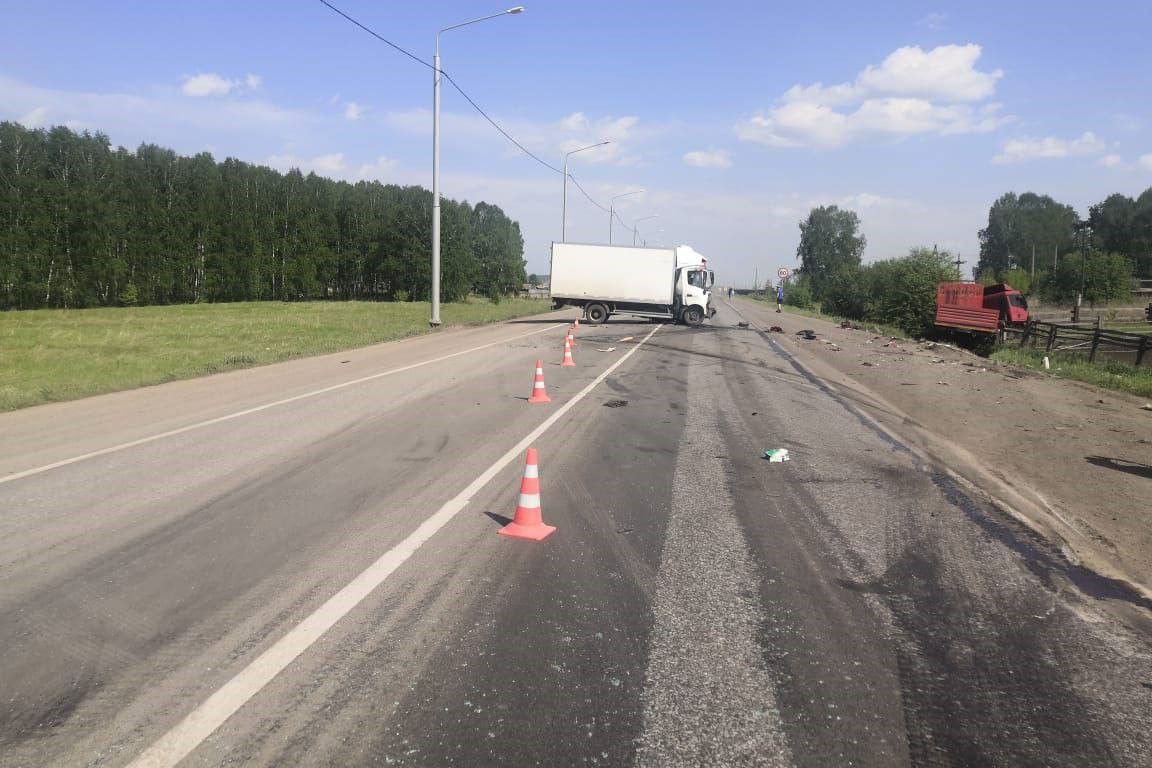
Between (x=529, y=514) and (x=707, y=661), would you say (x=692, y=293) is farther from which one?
(x=707, y=661)

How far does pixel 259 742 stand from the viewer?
8.94ft

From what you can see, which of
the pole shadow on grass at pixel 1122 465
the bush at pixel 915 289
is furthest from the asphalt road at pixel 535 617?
the bush at pixel 915 289

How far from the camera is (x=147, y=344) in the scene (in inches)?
864

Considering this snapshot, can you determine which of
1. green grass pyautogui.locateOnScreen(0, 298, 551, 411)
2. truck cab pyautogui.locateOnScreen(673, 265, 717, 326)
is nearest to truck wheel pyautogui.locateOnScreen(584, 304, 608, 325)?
truck cab pyautogui.locateOnScreen(673, 265, 717, 326)

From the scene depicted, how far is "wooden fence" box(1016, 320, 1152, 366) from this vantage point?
1872 cm

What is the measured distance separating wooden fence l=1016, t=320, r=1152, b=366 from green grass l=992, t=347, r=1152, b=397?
51cm

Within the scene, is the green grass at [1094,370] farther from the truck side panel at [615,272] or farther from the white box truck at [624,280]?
the truck side panel at [615,272]

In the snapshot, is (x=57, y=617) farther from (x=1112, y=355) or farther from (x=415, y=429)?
(x=1112, y=355)

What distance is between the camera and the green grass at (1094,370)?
15336mm

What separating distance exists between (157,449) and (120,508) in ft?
7.79

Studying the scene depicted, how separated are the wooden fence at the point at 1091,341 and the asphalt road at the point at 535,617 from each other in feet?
51.0

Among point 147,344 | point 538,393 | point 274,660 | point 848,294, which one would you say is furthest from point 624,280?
point 848,294

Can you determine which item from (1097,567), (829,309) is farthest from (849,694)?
(829,309)

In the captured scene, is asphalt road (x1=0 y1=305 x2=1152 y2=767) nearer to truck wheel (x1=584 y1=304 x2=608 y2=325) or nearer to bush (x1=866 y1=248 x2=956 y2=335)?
truck wheel (x1=584 y1=304 x2=608 y2=325)
